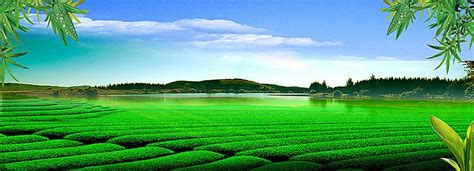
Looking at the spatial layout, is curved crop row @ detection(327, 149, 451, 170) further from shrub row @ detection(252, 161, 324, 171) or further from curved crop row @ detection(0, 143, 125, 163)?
curved crop row @ detection(0, 143, 125, 163)

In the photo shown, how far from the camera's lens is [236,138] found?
582 centimetres

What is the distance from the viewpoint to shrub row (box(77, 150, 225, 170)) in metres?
4.57

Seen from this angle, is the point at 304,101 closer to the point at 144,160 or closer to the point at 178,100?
the point at 178,100

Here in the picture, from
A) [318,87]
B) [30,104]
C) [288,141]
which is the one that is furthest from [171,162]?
[318,87]

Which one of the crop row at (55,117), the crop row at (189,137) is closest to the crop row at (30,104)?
the crop row at (55,117)

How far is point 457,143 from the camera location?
213cm

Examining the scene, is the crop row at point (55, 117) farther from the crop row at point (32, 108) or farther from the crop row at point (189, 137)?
the crop row at point (189, 137)

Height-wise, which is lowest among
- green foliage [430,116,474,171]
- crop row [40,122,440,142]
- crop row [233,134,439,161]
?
crop row [233,134,439,161]

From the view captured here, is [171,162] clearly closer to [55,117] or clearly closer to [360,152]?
[360,152]

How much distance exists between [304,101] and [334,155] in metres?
3.74

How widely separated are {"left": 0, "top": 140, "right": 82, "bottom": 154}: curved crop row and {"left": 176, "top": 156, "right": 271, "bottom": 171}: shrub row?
1697 millimetres

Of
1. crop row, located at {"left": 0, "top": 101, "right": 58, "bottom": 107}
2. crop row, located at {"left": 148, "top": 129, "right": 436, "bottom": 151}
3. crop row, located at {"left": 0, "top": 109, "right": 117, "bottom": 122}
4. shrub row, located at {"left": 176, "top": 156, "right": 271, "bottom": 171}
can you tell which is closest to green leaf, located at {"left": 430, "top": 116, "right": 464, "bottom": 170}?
shrub row, located at {"left": 176, "top": 156, "right": 271, "bottom": 171}

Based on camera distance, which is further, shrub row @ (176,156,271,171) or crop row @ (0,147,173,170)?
shrub row @ (176,156,271,171)

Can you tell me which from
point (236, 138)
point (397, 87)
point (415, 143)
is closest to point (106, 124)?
point (236, 138)
